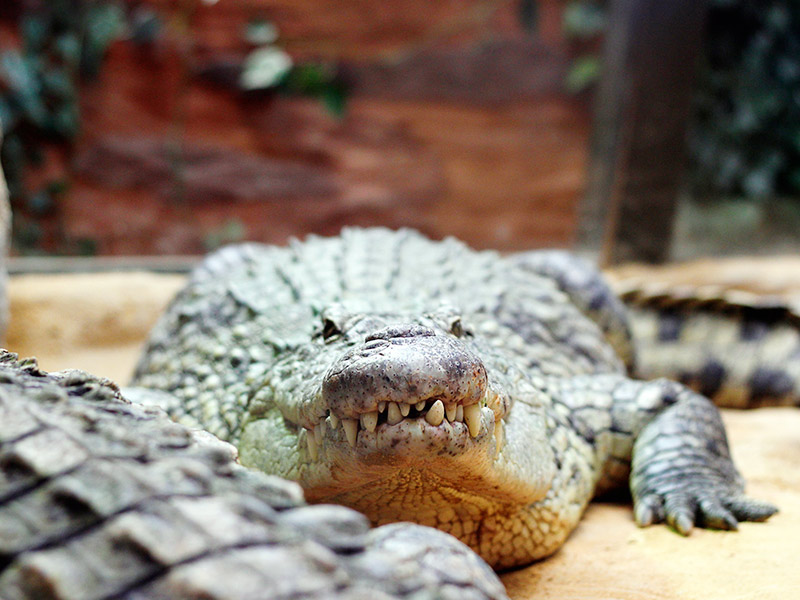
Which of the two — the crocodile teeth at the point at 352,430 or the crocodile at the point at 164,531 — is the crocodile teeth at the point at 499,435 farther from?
the crocodile at the point at 164,531

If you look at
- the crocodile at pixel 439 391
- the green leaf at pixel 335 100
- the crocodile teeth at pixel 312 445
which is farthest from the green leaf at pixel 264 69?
the crocodile teeth at pixel 312 445

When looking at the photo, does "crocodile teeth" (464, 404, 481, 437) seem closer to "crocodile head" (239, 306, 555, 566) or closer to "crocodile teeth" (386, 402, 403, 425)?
"crocodile head" (239, 306, 555, 566)

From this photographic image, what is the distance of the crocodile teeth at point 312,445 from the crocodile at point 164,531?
559 millimetres

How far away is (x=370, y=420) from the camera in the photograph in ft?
5.16

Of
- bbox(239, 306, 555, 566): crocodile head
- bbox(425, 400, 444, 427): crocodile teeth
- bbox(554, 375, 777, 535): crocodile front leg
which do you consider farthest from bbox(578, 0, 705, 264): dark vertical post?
bbox(425, 400, 444, 427): crocodile teeth

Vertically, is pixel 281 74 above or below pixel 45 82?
above

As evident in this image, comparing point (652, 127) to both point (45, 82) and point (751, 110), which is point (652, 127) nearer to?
point (751, 110)

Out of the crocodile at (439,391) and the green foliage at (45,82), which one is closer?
the crocodile at (439,391)

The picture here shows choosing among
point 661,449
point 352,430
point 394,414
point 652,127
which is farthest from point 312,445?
point 652,127

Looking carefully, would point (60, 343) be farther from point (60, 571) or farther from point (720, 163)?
point (720, 163)

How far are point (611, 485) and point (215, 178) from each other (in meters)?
9.96

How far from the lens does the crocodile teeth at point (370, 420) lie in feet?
5.15

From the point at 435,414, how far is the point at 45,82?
10.7m

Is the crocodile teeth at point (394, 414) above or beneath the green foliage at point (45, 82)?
beneath
